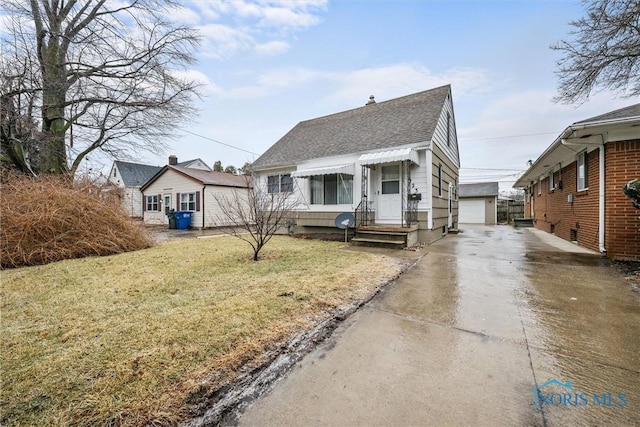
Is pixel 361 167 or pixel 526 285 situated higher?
pixel 361 167

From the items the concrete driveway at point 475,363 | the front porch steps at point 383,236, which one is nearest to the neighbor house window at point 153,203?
the front porch steps at point 383,236

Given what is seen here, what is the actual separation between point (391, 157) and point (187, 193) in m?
13.9

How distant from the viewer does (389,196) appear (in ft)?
30.2

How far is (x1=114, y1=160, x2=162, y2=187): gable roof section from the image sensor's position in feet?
88.8

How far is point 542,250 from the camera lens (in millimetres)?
7262

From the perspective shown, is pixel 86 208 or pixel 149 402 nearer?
pixel 149 402

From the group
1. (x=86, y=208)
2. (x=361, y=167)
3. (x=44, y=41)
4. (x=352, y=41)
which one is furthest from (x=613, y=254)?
(x=44, y=41)

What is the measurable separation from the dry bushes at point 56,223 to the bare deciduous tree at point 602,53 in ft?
42.4

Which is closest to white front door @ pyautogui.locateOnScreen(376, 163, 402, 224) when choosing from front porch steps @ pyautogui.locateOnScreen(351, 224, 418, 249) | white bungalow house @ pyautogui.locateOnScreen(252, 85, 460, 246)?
white bungalow house @ pyautogui.locateOnScreen(252, 85, 460, 246)

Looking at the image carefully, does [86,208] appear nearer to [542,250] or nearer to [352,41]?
[352,41]

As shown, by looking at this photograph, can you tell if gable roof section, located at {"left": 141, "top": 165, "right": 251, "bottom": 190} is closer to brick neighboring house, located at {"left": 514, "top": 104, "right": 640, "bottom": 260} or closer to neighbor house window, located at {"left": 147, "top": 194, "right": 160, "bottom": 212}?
neighbor house window, located at {"left": 147, "top": 194, "right": 160, "bottom": 212}

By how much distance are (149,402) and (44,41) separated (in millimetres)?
12753

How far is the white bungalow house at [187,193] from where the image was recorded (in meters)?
16.4

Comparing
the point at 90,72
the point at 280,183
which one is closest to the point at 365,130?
the point at 280,183
